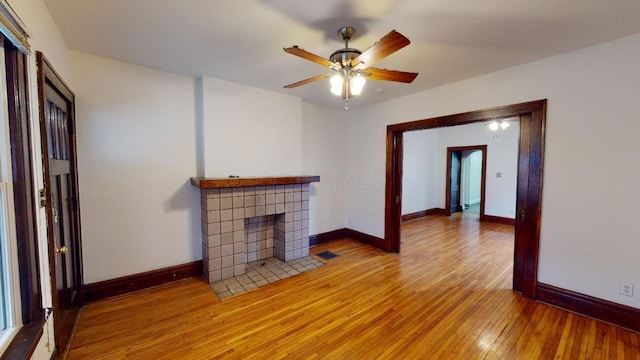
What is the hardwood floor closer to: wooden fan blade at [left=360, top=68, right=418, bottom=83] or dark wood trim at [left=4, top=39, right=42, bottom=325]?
dark wood trim at [left=4, top=39, right=42, bottom=325]

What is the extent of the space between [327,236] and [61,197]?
3422 mm

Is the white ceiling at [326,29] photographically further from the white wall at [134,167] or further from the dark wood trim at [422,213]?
the dark wood trim at [422,213]

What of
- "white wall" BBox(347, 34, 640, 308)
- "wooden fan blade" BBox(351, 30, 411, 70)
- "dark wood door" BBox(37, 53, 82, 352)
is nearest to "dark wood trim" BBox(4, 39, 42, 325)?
"dark wood door" BBox(37, 53, 82, 352)

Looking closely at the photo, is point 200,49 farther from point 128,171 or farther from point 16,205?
point 16,205

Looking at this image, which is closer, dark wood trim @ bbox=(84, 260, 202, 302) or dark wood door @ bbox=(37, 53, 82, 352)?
dark wood door @ bbox=(37, 53, 82, 352)

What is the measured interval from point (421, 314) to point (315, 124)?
10.3 ft

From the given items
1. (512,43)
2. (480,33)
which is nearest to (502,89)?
(512,43)

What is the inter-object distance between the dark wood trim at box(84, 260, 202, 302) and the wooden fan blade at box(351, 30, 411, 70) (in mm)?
2944

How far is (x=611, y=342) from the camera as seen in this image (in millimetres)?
1918

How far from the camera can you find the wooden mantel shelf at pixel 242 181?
8.78ft

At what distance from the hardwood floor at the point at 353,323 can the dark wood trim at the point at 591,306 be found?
0.09 m

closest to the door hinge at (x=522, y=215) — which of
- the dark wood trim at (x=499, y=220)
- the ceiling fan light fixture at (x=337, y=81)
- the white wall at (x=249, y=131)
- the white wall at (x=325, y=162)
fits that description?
the ceiling fan light fixture at (x=337, y=81)

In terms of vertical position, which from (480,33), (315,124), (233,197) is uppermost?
(480,33)

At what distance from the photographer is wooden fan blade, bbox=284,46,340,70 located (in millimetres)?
1559
